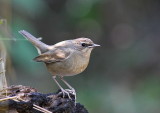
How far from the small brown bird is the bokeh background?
1793 mm

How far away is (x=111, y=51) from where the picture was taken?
9.46 metres

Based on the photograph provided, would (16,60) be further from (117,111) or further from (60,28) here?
(60,28)

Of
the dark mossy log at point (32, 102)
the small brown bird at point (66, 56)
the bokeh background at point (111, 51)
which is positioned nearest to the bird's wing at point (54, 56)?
the small brown bird at point (66, 56)

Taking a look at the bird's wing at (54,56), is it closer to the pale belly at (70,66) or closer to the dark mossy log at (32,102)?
the pale belly at (70,66)

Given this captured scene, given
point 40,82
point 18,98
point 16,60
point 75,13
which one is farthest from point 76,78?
point 18,98

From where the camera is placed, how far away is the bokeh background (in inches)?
302

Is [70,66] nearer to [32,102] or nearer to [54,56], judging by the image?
[54,56]

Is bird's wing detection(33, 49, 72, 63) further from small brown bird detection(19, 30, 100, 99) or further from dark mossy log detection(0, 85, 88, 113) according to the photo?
dark mossy log detection(0, 85, 88, 113)

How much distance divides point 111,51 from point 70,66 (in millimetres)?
4208

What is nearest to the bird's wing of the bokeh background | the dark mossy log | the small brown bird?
the small brown bird

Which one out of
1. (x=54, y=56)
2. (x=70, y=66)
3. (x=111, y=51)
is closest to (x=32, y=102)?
(x=70, y=66)

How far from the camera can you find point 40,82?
873cm

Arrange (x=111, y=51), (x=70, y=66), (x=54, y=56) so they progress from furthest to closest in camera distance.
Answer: (x=111, y=51)
(x=54, y=56)
(x=70, y=66)

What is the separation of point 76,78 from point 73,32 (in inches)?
50.4
